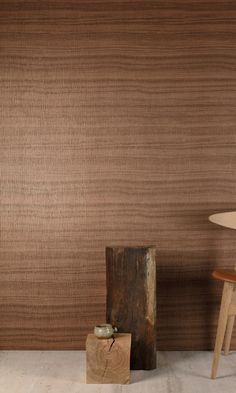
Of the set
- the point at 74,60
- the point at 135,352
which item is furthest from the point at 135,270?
the point at 74,60

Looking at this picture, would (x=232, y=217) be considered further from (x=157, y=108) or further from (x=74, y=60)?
(x=74, y=60)

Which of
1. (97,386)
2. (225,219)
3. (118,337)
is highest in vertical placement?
(225,219)

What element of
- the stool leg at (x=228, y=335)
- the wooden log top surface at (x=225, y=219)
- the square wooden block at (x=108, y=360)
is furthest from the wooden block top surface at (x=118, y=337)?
the wooden log top surface at (x=225, y=219)

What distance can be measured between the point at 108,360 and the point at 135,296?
1.30ft

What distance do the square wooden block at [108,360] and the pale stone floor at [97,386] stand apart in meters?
0.05

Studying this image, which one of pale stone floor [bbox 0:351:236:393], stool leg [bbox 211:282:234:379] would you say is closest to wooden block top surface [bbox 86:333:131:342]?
pale stone floor [bbox 0:351:236:393]

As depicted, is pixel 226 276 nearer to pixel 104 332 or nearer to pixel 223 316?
pixel 223 316

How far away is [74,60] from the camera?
381cm

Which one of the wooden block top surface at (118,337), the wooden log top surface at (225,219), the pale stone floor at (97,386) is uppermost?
the wooden log top surface at (225,219)

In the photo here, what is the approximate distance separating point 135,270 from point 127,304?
20cm

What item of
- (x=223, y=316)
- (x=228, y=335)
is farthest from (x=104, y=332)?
(x=228, y=335)

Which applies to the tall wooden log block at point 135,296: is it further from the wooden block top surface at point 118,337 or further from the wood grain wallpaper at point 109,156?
the wood grain wallpaper at point 109,156

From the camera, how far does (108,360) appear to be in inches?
130

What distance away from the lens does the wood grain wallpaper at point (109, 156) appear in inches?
150
